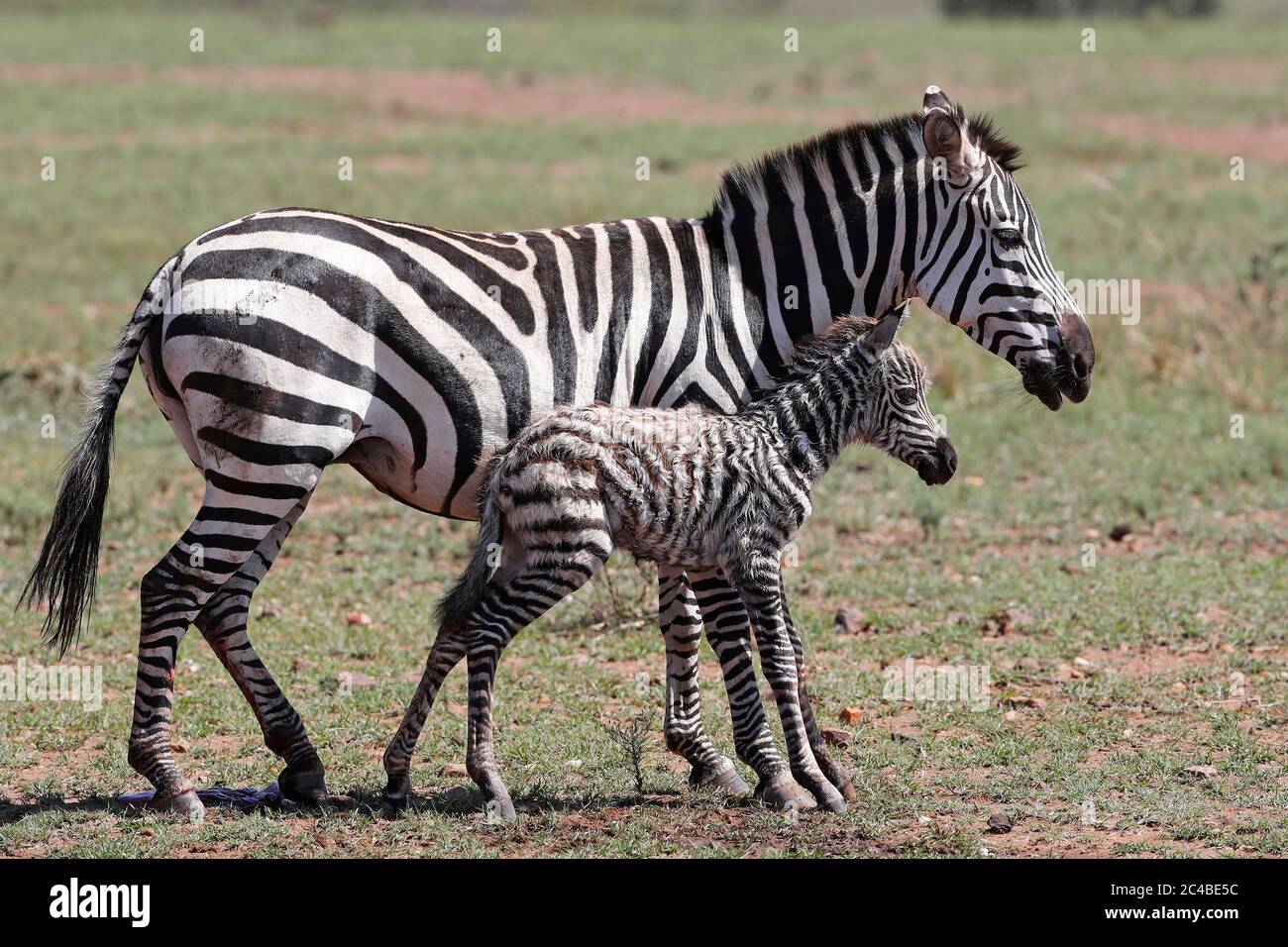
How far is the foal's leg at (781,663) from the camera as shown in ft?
21.2

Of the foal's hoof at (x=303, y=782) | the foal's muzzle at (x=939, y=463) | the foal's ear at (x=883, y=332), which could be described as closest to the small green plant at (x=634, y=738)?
the foal's hoof at (x=303, y=782)

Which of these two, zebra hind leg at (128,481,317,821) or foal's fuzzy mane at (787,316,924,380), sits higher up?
foal's fuzzy mane at (787,316,924,380)

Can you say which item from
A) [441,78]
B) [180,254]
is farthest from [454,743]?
[441,78]

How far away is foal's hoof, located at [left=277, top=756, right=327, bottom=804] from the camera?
6684mm

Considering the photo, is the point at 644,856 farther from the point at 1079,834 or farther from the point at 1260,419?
the point at 1260,419

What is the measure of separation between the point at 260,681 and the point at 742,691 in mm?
2027

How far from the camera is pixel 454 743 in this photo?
24.6 feet

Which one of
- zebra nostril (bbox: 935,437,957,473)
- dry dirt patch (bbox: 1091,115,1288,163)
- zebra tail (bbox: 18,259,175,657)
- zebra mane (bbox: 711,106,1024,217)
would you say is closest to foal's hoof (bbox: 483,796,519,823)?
zebra tail (bbox: 18,259,175,657)

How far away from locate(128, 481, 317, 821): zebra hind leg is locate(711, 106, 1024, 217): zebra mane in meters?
2.35

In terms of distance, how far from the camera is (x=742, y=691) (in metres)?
6.67

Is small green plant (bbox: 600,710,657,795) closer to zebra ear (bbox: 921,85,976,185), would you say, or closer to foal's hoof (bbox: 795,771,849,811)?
foal's hoof (bbox: 795,771,849,811)

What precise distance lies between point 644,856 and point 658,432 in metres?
1.66

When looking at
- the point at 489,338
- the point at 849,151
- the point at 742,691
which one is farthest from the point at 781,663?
the point at 849,151

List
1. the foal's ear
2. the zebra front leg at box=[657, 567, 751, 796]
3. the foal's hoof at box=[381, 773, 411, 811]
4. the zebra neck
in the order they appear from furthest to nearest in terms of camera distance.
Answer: the zebra neck, the zebra front leg at box=[657, 567, 751, 796], the foal's ear, the foal's hoof at box=[381, 773, 411, 811]
